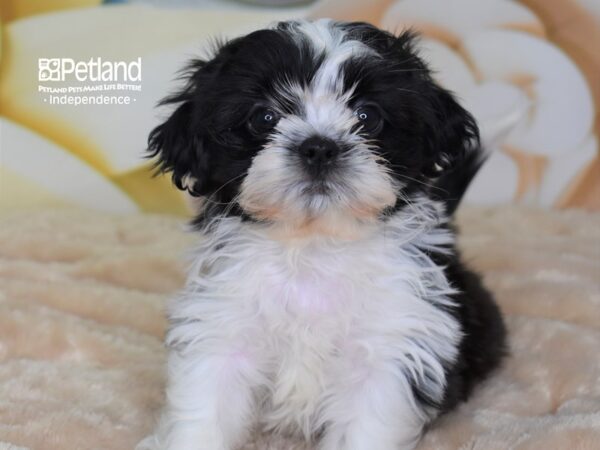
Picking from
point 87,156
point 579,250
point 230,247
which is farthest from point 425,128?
point 87,156

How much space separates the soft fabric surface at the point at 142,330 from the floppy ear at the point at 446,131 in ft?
2.18

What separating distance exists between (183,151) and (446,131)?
624 mm

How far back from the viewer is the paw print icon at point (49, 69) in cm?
423

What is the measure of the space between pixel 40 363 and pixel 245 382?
727 mm

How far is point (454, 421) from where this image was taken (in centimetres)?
234

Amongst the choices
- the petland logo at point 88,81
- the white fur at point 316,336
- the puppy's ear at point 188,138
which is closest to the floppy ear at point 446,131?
the white fur at point 316,336

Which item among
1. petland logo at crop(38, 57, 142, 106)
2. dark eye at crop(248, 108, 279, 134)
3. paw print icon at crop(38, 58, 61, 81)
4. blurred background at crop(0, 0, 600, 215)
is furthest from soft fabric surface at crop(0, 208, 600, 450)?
dark eye at crop(248, 108, 279, 134)

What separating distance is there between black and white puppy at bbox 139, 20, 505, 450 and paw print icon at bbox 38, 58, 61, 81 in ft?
7.20

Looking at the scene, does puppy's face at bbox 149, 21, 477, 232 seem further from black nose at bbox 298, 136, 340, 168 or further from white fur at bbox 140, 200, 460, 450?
white fur at bbox 140, 200, 460, 450

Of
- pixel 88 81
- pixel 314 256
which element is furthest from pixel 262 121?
pixel 88 81

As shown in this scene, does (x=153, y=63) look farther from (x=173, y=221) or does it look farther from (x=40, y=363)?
(x=40, y=363)

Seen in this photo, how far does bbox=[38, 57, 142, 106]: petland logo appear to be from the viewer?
4227mm

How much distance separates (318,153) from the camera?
6.26 ft

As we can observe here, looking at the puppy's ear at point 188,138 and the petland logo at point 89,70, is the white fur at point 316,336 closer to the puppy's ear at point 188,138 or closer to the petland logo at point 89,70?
the puppy's ear at point 188,138
